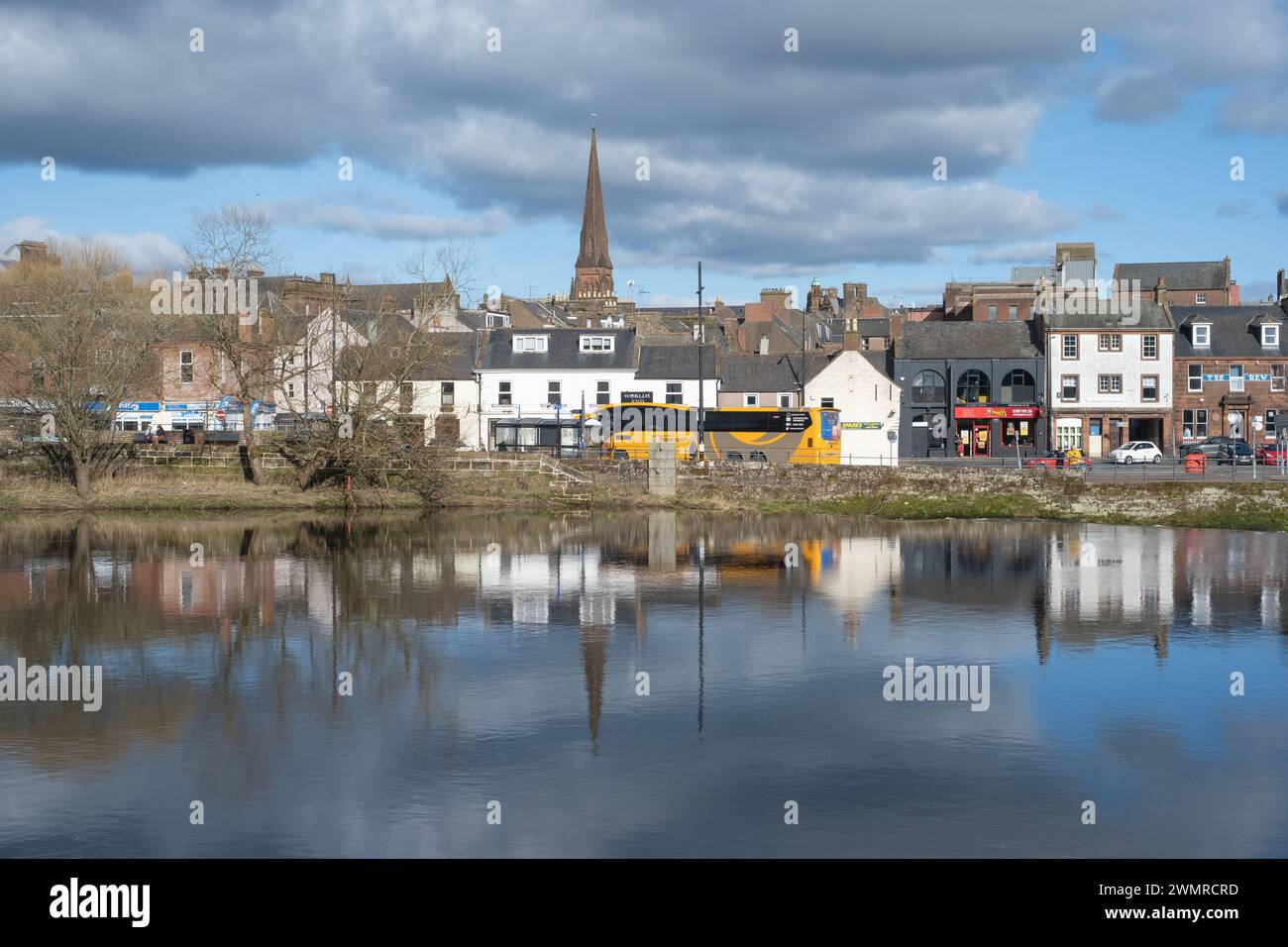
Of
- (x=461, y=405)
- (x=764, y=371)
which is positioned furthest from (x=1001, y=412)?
(x=461, y=405)

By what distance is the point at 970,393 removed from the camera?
275ft

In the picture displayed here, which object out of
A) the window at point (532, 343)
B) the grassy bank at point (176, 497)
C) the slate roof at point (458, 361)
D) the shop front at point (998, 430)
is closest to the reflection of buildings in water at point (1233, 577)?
the grassy bank at point (176, 497)

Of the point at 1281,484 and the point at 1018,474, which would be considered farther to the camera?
the point at 1018,474

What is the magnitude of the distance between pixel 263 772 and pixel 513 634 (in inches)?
376

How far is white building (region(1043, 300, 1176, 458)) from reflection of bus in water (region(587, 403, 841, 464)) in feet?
65.7

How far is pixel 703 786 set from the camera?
16.3 metres

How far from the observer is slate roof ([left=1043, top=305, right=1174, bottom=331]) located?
81062 mm

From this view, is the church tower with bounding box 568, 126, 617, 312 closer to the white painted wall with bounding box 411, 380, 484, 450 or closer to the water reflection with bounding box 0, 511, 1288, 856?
the white painted wall with bounding box 411, 380, 484, 450

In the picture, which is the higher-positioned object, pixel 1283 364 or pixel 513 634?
pixel 1283 364

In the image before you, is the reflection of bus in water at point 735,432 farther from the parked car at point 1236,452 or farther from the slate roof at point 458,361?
the parked car at point 1236,452
